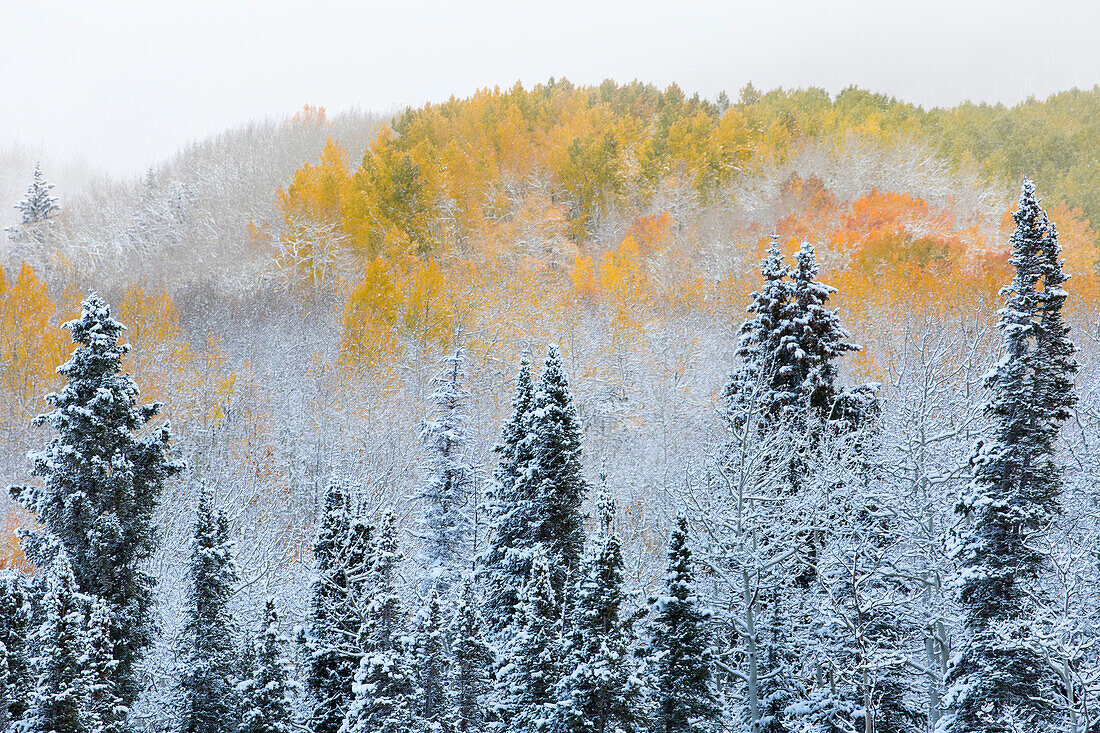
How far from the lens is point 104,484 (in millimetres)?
18938

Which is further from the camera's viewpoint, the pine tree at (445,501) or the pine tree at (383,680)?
the pine tree at (445,501)

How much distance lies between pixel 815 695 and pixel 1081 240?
51532mm

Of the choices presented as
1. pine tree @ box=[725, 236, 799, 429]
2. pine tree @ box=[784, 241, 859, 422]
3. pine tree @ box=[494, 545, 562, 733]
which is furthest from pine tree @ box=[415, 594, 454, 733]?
pine tree @ box=[784, 241, 859, 422]

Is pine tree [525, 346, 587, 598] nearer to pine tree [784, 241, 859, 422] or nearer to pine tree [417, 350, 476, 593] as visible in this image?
pine tree [784, 241, 859, 422]

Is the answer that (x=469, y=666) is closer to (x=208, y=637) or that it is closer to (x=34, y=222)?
(x=208, y=637)

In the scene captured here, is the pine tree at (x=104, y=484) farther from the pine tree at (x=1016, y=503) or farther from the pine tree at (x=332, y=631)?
the pine tree at (x=1016, y=503)

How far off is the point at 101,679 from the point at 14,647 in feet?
6.44

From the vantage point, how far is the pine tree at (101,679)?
1717cm

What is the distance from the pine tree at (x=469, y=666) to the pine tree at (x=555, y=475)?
248cm

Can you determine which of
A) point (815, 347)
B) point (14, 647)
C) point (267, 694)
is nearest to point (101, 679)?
point (14, 647)

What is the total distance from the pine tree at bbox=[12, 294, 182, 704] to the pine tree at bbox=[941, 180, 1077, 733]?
17.4 m

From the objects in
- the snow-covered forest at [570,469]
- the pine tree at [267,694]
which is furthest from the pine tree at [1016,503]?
the pine tree at [267,694]

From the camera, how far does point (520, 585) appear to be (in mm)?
21719

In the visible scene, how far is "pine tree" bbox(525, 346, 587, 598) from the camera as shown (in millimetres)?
21234
